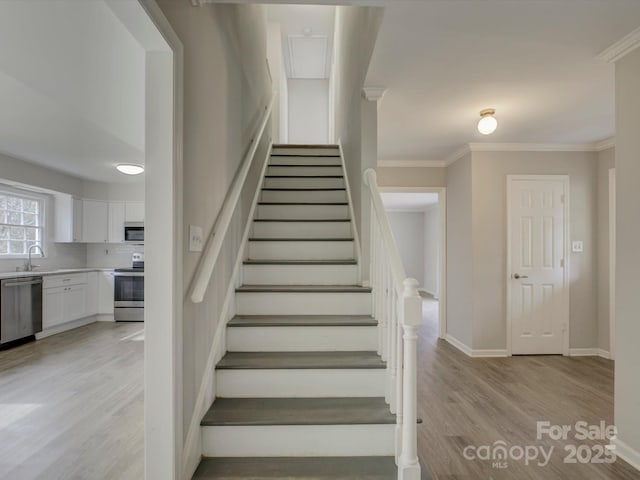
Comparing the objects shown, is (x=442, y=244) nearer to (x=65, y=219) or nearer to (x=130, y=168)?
(x=130, y=168)

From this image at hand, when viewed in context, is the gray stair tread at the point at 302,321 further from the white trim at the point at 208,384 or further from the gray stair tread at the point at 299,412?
the gray stair tread at the point at 299,412

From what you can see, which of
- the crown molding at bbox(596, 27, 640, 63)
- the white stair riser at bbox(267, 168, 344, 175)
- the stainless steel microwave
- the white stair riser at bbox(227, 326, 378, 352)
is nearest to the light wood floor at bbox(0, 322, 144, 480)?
the white stair riser at bbox(227, 326, 378, 352)

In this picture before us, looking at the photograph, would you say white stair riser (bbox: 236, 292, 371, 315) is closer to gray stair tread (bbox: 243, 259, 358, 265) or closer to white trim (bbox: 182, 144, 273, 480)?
white trim (bbox: 182, 144, 273, 480)

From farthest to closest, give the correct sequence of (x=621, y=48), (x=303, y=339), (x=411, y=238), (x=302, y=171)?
(x=411, y=238) → (x=302, y=171) → (x=303, y=339) → (x=621, y=48)

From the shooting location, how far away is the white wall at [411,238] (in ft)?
33.1

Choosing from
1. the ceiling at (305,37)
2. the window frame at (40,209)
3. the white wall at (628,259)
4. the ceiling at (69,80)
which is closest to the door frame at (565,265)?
the white wall at (628,259)

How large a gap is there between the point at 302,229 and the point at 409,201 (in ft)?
19.4

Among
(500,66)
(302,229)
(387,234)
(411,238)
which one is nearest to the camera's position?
(387,234)

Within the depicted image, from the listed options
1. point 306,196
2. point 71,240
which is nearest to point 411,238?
point 306,196

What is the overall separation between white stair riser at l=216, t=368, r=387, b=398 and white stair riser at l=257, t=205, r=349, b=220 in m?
1.70

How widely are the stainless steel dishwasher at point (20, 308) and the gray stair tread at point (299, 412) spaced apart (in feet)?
13.2

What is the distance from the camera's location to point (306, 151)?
178 inches

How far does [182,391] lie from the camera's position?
56.1 inches

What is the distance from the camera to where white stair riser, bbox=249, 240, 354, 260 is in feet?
9.32
